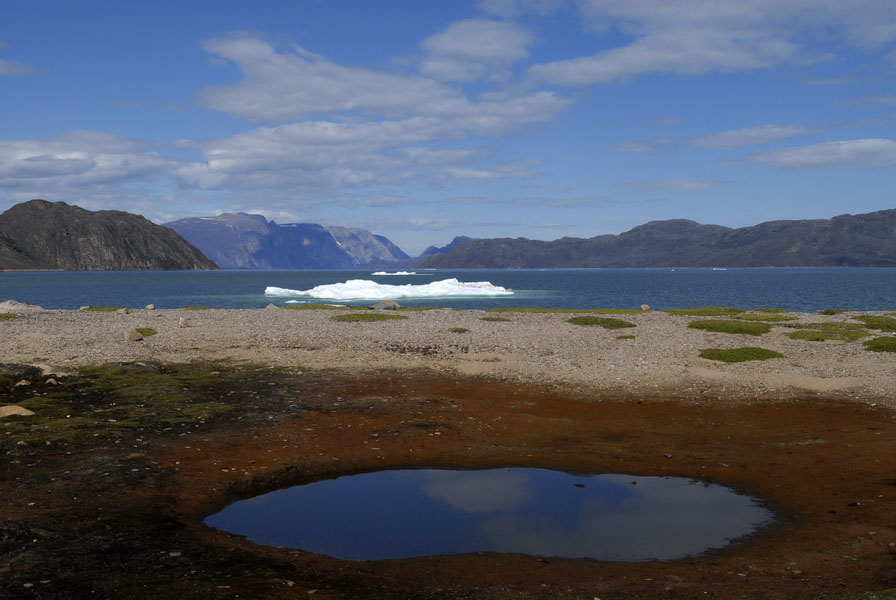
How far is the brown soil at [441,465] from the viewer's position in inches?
360

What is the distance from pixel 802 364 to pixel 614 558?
22164 mm

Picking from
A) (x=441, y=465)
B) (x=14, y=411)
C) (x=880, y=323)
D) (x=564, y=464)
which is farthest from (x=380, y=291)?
(x=564, y=464)

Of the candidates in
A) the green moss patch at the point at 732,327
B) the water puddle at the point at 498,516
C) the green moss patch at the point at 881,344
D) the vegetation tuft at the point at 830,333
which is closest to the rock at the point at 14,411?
the water puddle at the point at 498,516

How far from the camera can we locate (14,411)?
60.4ft

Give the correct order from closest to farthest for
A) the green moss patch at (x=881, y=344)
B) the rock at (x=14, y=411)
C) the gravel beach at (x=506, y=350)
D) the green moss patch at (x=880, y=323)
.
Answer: the rock at (x=14, y=411), the gravel beach at (x=506, y=350), the green moss patch at (x=881, y=344), the green moss patch at (x=880, y=323)

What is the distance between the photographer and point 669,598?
8.79 meters

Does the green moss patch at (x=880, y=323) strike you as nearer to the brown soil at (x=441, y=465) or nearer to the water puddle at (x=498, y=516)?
the brown soil at (x=441, y=465)

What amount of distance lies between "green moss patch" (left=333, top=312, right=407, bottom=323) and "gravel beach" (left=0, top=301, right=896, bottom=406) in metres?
1.23

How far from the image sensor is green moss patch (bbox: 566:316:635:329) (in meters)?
41.6

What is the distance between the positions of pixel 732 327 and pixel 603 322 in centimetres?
807

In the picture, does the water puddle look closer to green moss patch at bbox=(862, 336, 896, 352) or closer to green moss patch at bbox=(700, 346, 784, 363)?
green moss patch at bbox=(700, 346, 784, 363)

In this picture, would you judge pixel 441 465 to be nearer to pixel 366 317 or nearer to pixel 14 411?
pixel 14 411

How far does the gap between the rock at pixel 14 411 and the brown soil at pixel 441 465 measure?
3608mm

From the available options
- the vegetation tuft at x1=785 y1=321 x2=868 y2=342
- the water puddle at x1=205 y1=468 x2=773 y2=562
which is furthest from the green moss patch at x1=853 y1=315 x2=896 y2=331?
the water puddle at x1=205 y1=468 x2=773 y2=562
